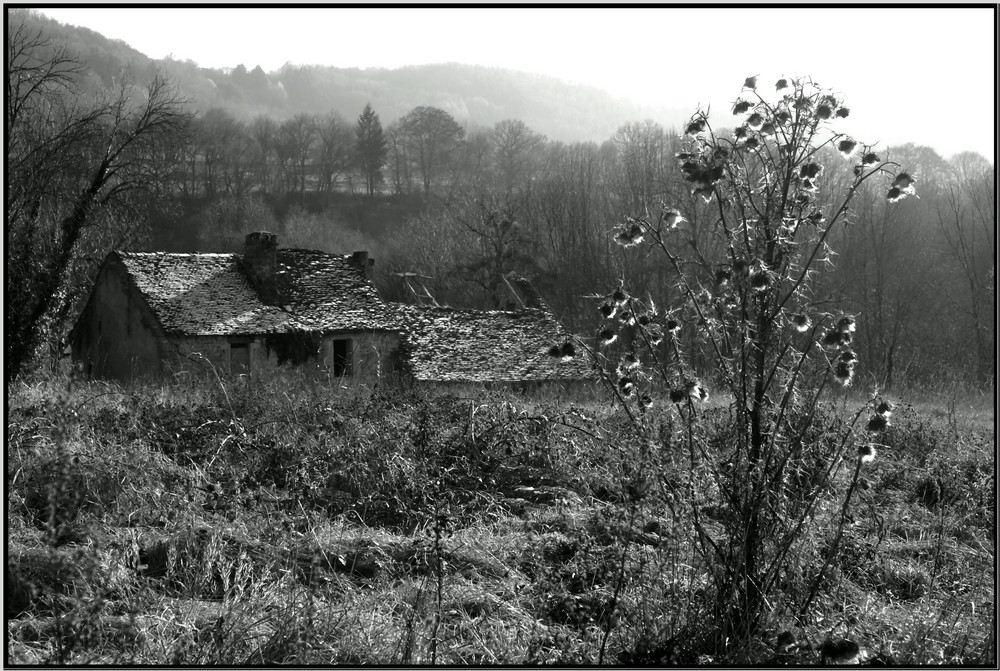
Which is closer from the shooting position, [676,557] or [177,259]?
[676,557]

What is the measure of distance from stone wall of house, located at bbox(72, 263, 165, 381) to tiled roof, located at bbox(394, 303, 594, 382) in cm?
830

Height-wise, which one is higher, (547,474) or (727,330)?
(727,330)

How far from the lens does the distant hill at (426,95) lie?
153000mm

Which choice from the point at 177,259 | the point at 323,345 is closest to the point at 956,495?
the point at 323,345

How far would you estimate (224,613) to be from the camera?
4121 millimetres

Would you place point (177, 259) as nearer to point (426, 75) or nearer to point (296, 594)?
point (296, 594)

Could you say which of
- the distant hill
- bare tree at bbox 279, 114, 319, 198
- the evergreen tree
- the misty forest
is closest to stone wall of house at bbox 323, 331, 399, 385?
the misty forest

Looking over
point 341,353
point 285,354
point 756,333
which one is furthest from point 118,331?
point 756,333

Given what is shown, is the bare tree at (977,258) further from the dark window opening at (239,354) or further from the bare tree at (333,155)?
the bare tree at (333,155)

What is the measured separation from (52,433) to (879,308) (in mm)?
37990

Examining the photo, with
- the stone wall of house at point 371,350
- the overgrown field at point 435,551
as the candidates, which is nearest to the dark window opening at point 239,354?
the stone wall of house at point 371,350

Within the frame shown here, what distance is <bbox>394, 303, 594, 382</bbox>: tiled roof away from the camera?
2870 cm

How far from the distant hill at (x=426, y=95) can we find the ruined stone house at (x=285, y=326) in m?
115

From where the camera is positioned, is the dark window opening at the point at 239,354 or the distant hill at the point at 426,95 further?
the distant hill at the point at 426,95
